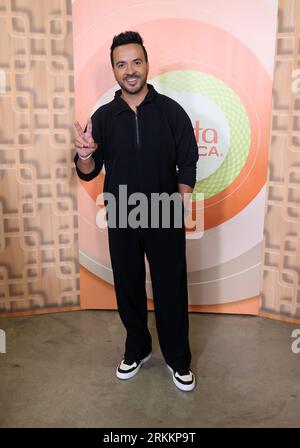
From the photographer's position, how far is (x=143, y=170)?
2.20 m

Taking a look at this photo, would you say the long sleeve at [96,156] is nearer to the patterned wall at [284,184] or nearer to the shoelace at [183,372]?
the shoelace at [183,372]

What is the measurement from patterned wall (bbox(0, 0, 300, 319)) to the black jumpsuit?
75cm

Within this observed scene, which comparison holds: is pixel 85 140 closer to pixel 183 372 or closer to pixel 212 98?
pixel 212 98

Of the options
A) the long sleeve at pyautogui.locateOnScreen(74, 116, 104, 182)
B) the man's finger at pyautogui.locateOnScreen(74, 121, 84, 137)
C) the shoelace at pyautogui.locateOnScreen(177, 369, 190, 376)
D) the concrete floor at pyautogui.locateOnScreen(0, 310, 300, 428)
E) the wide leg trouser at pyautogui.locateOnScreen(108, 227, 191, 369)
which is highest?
the man's finger at pyautogui.locateOnScreen(74, 121, 84, 137)

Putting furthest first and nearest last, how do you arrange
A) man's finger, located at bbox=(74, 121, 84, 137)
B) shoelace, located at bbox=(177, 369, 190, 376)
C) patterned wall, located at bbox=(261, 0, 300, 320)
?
patterned wall, located at bbox=(261, 0, 300, 320), shoelace, located at bbox=(177, 369, 190, 376), man's finger, located at bbox=(74, 121, 84, 137)

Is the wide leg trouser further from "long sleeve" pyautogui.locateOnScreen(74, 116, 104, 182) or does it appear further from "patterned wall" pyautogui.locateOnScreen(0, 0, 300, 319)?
"patterned wall" pyautogui.locateOnScreen(0, 0, 300, 319)

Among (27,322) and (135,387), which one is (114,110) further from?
(27,322)

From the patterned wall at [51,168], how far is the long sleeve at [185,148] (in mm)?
846

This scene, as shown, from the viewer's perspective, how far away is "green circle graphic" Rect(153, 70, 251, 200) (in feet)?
9.34

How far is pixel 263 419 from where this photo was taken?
211cm

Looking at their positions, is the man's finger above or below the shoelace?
above

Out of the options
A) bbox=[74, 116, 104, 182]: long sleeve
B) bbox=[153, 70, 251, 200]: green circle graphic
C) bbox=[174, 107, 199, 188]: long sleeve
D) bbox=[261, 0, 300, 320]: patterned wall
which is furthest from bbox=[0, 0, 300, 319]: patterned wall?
bbox=[174, 107, 199, 188]: long sleeve

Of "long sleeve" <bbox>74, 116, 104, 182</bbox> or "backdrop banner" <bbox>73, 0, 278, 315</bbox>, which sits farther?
"backdrop banner" <bbox>73, 0, 278, 315</bbox>

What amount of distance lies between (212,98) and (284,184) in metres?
0.67
